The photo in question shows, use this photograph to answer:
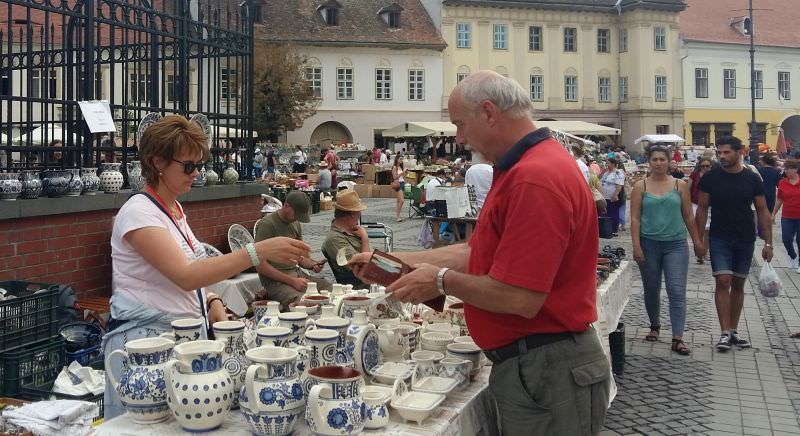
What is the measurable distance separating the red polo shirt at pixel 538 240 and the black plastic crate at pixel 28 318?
125 inches

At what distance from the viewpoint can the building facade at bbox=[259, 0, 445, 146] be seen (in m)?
42.2

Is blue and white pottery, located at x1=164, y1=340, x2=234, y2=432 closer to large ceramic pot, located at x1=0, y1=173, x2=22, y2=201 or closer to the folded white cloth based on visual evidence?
the folded white cloth

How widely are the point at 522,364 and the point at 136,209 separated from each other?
1546 mm

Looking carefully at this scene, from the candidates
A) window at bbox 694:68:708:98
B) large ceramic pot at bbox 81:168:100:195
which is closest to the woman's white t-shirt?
large ceramic pot at bbox 81:168:100:195

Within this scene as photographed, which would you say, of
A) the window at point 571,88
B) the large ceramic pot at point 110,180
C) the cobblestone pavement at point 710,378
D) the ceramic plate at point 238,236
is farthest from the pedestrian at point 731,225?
the window at point 571,88

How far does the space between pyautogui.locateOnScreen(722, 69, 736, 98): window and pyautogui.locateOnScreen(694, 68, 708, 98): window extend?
135 cm

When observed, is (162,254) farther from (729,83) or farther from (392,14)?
(729,83)

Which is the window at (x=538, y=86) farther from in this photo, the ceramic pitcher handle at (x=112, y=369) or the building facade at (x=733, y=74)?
the ceramic pitcher handle at (x=112, y=369)

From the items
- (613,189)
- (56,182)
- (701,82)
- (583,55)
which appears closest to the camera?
(56,182)

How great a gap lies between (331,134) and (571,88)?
15.2m

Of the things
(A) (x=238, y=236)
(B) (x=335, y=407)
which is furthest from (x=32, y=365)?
(A) (x=238, y=236)

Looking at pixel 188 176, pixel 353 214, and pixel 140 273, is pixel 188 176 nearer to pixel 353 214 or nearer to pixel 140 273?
pixel 140 273

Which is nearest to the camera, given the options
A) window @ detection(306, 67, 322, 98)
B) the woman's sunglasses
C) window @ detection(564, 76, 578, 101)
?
the woman's sunglasses

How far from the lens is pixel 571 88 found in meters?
48.3
